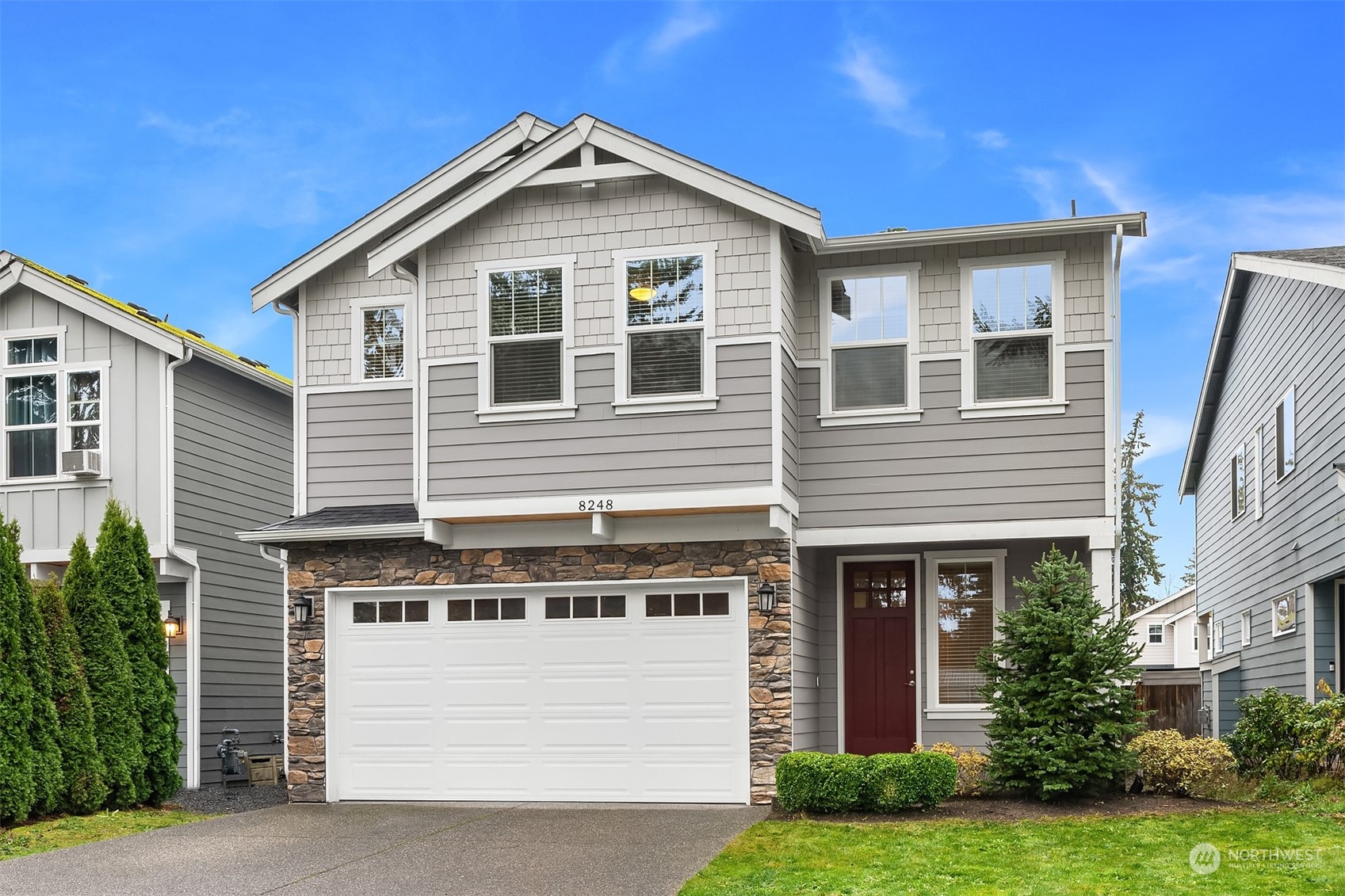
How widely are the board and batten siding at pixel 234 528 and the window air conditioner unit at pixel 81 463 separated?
903 millimetres

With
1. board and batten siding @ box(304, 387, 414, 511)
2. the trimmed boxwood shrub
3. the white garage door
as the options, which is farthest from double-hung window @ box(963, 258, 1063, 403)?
board and batten siding @ box(304, 387, 414, 511)

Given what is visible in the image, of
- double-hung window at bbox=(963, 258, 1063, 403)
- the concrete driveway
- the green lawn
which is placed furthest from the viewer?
double-hung window at bbox=(963, 258, 1063, 403)

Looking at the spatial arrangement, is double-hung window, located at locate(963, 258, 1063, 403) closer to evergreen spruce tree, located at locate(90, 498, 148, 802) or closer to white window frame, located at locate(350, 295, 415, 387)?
white window frame, located at locate(350, 295, 415, 387)

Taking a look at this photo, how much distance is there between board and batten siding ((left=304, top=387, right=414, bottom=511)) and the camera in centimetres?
1388

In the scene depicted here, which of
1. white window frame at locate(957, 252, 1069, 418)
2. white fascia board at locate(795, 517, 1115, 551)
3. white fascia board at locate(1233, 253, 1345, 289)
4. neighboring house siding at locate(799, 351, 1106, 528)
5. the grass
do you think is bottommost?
the grass

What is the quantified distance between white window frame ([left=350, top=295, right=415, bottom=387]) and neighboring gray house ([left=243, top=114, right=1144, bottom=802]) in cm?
82

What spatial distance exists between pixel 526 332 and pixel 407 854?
16.6 ft

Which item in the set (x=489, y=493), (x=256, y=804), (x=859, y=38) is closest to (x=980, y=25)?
(x=859, y=38)

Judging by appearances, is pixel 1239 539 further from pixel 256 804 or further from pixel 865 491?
pixel 256 804

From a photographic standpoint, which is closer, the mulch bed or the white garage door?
the mulch bed

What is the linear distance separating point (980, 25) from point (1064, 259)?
8082 millimetres

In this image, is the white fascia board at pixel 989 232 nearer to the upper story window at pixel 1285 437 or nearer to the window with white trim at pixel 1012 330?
the window with white trim at pixel 1012 330

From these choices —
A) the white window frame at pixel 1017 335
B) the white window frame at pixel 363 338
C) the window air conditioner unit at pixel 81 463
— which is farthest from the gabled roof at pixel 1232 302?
the window air conditioner unit at pixel 81 463

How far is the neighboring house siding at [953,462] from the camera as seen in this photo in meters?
12.5
